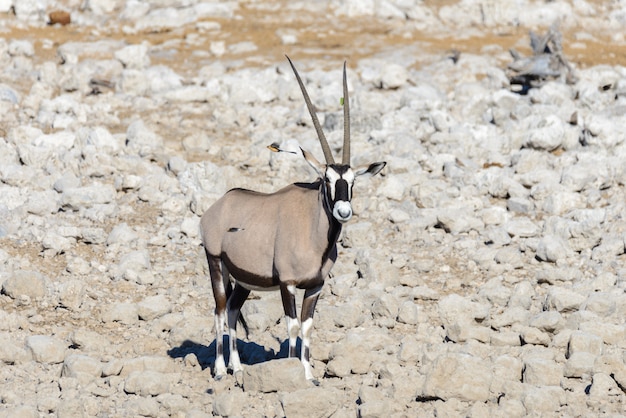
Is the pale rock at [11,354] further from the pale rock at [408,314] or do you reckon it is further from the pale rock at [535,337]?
the pale rock at [535,337]

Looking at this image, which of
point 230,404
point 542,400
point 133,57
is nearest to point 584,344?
point 542,400

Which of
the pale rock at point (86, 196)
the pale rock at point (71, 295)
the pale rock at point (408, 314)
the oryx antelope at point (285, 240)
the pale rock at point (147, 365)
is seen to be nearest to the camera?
the oryx antelope at point (285, 240)

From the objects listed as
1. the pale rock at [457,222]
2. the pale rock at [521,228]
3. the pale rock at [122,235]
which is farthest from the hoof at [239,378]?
the pale rock at [521,228]

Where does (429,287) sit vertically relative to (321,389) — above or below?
below

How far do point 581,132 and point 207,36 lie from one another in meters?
13.1

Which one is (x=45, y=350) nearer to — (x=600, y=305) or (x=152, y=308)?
(x=152, y=308)

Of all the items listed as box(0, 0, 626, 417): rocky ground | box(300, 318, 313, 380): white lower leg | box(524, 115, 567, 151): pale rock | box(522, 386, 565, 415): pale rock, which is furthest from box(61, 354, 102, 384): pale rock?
box(524, 115, 567, 151): pale rock

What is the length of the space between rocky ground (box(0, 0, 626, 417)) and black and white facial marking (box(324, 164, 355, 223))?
62.6 inches

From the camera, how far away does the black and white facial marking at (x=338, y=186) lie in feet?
30.4

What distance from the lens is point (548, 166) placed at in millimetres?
18188

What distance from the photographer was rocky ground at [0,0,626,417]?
993 cm

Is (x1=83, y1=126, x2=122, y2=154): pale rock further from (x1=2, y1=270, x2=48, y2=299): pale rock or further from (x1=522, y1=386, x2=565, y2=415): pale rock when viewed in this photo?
(x1=522, y1=386, x2=565, y2=415): pale rock

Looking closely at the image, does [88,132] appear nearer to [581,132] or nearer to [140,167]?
[140,167]

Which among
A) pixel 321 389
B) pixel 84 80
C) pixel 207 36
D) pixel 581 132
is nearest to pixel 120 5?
pixel 207 36
